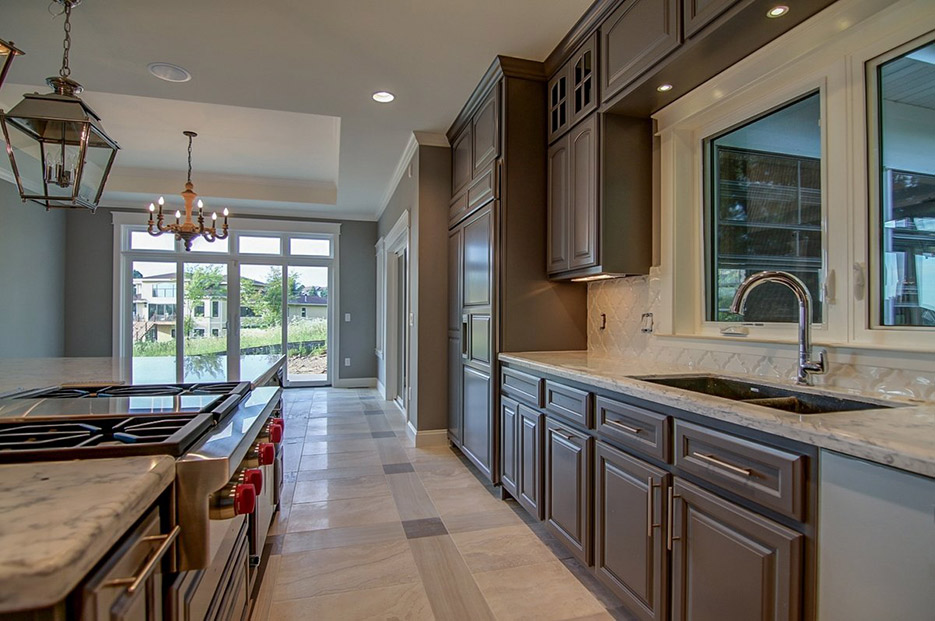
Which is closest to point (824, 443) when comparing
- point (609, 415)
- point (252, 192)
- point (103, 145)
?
point (609, 415)

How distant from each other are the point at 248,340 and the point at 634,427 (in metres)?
6.46

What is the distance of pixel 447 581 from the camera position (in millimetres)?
2027

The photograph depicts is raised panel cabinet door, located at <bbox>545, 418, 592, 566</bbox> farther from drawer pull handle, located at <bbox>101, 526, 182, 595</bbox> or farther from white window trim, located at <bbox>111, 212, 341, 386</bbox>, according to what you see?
white window trim, located at <bbox>111, 212, 341, 386</bbox>

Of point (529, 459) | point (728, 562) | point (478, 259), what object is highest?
point (478, 259)

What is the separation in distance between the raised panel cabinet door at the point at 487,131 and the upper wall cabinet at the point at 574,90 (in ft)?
1.08

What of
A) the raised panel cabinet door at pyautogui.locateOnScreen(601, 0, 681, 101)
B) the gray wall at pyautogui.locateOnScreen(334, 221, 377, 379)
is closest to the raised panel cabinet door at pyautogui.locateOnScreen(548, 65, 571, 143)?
the raised panel cabinet door at pyautogui.locateOnScreen(601, 0, 681, 101)

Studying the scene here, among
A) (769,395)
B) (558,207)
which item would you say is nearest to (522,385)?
(558,207)

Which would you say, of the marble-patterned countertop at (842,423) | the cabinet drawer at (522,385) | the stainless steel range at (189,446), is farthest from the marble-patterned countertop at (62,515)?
the cabinet drawer at (522,385)

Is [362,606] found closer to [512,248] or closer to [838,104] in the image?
[512,248]

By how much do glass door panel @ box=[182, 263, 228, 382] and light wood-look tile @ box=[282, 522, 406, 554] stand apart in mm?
5070

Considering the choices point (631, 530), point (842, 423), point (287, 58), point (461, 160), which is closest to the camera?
point (842, 423)

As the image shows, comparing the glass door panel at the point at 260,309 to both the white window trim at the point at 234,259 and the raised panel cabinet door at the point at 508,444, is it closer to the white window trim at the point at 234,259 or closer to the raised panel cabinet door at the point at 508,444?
the white window trim at the point at 234,259

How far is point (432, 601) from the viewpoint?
189cm

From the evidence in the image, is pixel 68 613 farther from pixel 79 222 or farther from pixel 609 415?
pixel 79 222
